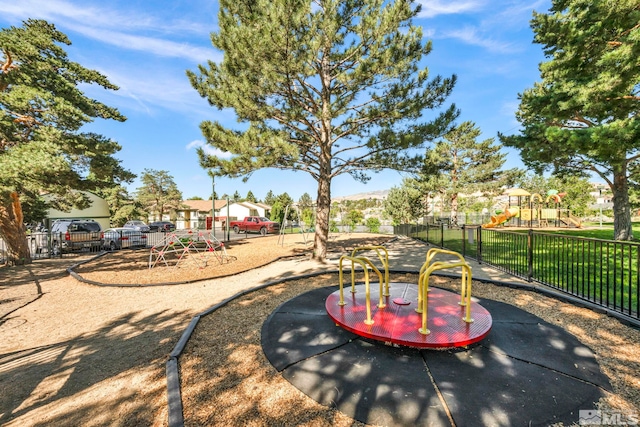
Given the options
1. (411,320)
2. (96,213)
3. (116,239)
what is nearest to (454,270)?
(411,320)

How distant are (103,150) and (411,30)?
37.0 ft

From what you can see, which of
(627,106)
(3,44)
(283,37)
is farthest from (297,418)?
(627,106)

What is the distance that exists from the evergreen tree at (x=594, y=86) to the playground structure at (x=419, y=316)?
24.5ft

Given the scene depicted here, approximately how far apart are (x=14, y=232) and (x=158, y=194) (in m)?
33.2

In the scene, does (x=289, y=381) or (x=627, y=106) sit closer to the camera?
(x=289, y=381)

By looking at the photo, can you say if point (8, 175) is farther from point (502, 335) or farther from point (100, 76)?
point (502, 335)

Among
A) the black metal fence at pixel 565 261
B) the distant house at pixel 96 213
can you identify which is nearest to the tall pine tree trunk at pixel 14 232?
the black metal fence at pixel 565 261

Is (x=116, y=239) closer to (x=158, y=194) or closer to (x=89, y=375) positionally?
(x=89, y=375)

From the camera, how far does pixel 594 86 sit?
867 cm

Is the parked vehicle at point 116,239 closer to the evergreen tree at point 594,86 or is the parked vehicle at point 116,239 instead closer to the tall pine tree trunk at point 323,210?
the tall pine tree trunk at point 323,210

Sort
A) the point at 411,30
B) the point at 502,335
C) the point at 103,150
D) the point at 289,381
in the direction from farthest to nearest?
the point at 103,150, the point at 411,30, the point at 502,335, the point at 289,381

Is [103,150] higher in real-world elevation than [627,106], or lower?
lower

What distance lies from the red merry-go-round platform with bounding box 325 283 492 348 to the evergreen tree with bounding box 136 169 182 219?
139 ft

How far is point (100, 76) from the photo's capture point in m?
9.62
